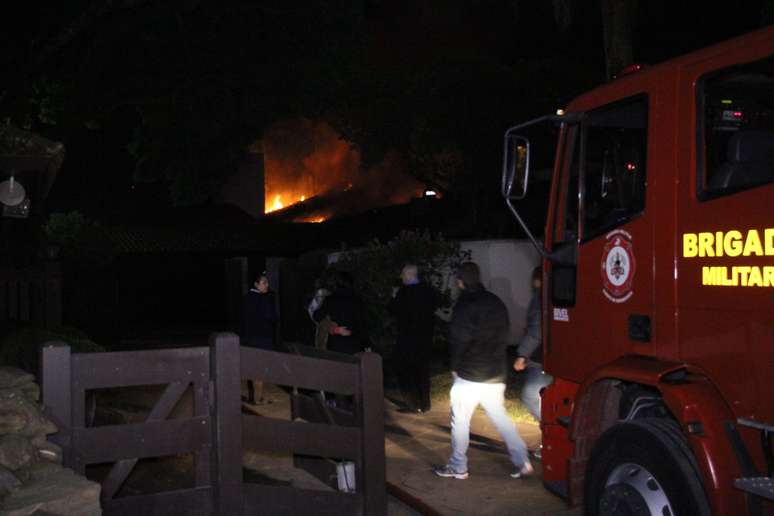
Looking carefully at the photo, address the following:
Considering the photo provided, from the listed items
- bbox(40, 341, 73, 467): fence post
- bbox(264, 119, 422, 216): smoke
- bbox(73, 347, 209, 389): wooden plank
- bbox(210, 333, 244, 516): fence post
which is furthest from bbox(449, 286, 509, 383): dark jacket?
bbox(264, 119, 422, 216): smoke

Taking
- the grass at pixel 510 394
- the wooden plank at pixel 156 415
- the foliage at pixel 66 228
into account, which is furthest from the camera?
the foliage at pixel 66 228

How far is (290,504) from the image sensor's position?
5922 millimetres

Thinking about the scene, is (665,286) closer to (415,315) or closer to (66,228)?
(415,315)

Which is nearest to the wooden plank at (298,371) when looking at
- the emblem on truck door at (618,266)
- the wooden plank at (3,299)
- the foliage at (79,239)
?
the emblem on truck door at (618,266)

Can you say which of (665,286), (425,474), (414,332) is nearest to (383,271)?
(414,332)

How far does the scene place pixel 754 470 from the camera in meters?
4.47

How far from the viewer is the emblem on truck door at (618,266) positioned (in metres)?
5.25

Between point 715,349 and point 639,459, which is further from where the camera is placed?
point 639,459

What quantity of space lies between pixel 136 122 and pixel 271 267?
1744 cm

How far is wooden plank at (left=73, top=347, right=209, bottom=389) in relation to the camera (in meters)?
5.33

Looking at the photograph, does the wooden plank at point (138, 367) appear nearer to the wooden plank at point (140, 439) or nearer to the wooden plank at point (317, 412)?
the wooden plank at point (140, 439)

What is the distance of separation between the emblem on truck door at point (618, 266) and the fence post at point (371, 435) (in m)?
1.68

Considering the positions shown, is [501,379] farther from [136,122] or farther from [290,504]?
[136,122]

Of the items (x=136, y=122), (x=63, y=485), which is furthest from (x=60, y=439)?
(x=136, y=122)
